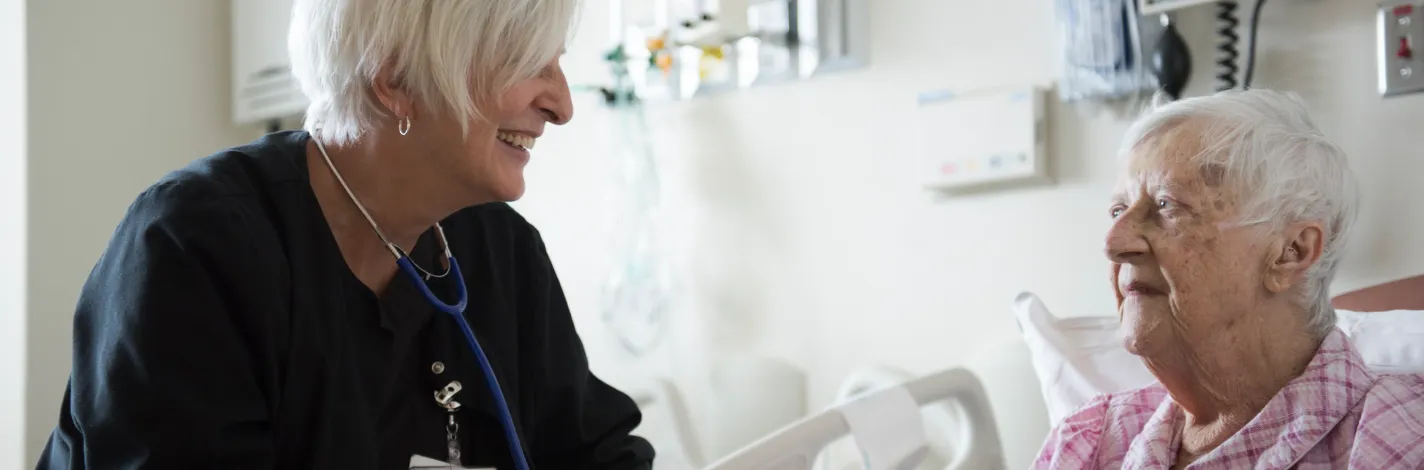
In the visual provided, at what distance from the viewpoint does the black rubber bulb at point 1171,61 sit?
1813 millimetres

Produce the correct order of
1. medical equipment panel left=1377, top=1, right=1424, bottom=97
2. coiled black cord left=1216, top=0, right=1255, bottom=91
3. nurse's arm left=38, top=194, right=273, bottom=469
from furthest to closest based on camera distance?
coiled black cord left=1216, top=0, right=1255, bottom=91 < medical equipment panel left=1377, top=1, right=1424, bottom=97 < nurse's arm left=38, top=194, right=273, bottom=469

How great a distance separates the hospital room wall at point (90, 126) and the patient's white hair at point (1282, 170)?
2.46 metres

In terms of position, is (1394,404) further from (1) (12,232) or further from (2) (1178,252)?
(1) (12,232)

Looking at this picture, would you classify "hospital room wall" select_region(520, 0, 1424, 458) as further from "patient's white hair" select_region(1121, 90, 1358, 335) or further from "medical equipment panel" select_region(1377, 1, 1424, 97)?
"patient's white hair" select_region(1121, 90, 1358, 335)

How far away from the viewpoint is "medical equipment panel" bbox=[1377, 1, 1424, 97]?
1.65 m

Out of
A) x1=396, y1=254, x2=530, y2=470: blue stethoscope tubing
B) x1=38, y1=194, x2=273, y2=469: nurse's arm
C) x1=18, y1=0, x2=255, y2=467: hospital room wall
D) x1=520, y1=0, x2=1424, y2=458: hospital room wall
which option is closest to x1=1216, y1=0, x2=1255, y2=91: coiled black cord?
x1=520, y1=0, x2=1424, y2=458: hospital room wall

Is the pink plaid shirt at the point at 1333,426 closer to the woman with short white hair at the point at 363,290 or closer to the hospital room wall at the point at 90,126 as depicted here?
the woman with short white hair at the point at 363,290

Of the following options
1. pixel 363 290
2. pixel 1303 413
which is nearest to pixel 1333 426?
pixel 1303 413

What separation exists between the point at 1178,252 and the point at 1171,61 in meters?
0.59

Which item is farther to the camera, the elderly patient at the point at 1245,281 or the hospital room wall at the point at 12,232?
the hospital room wall at the point at 12,232

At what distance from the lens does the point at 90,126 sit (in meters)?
2.99

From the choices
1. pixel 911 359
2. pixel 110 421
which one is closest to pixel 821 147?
pixel 911 359

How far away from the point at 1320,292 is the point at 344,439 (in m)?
0.98

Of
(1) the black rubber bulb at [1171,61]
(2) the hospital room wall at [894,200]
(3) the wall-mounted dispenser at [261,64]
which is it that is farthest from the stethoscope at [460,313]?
(3) the wall-mounted dispenser at [261,64]
